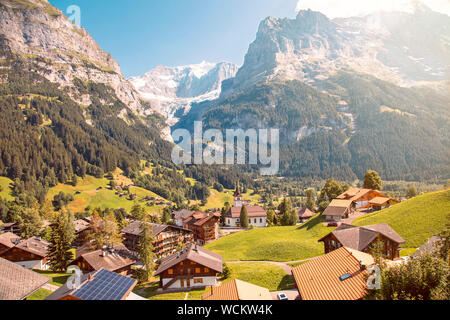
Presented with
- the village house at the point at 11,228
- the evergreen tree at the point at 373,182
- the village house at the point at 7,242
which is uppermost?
the evergreen tree at the point at 373,182

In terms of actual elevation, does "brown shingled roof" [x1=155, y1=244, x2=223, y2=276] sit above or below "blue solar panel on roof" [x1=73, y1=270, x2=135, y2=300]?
below

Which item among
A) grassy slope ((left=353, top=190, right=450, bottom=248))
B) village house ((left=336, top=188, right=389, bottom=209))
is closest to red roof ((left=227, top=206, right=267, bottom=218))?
village house ((left=336, top=188, right=389, bottom=209))

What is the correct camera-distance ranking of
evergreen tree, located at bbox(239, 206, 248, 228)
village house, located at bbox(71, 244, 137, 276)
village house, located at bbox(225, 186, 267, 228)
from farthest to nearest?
village house, located at bbox(225, 186, 267, 228) < evergreen tree, located at bbox(239, 206, 248, 228) < village house, located at bbox(71, 244, 137, 276)

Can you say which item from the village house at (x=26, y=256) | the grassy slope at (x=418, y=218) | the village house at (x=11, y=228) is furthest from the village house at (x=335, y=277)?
the village house at (x=11, y=228)

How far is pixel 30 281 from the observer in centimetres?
2378

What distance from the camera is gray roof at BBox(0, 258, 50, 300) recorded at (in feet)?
70.5

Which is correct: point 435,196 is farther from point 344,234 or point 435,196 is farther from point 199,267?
point 199,267

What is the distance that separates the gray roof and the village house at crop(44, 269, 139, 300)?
118 inches

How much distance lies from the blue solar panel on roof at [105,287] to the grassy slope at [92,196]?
459 feet

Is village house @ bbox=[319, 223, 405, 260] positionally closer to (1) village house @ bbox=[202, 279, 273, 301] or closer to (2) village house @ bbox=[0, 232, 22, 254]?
(1) village house @ bbox=[202, 279, 273, 301]

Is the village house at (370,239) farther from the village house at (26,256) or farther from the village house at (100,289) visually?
the village house at (26,256)

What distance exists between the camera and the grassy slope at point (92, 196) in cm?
14964

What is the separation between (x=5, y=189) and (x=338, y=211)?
555 feet

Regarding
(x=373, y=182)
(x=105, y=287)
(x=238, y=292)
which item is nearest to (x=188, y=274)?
(x=238, y=292)
